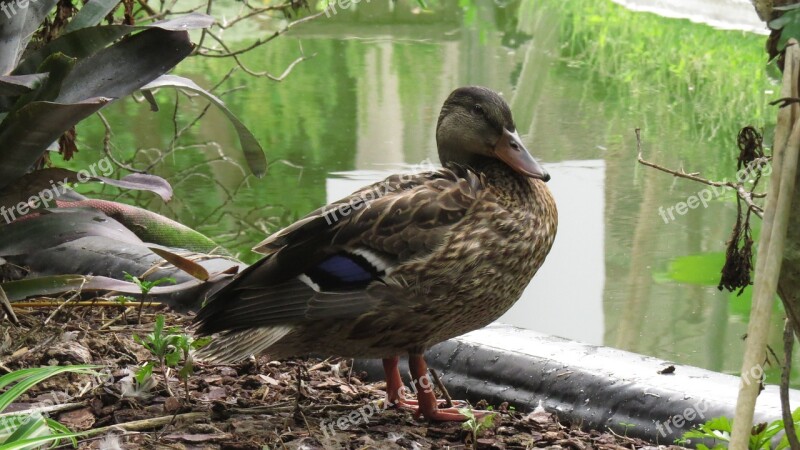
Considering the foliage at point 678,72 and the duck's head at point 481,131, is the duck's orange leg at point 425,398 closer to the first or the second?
the duck's head at point 481,131

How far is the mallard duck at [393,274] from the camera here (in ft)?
8.65

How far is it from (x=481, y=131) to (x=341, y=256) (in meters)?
0.55

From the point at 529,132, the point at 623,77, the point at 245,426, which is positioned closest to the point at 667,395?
the point at 245,426

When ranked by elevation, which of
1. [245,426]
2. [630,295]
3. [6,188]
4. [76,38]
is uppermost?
[76,38]

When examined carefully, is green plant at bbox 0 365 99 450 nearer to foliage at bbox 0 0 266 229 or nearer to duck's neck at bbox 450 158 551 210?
foliage at bbox 0 0 266 229

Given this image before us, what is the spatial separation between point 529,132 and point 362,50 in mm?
3822

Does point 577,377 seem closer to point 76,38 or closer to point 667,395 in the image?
point 667,395

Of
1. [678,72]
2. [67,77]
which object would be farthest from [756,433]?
[678,72]

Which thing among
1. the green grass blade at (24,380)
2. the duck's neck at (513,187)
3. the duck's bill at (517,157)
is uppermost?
the duck's bill at (517,157)

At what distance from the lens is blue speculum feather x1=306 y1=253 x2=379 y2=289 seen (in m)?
2.66

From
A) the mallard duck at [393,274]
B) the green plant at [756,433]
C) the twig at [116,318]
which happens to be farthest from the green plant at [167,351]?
the green plant at [756,433]

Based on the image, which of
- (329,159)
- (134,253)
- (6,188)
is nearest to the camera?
(6,188)

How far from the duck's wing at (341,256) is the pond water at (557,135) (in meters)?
1.79

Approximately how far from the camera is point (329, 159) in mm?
6801
